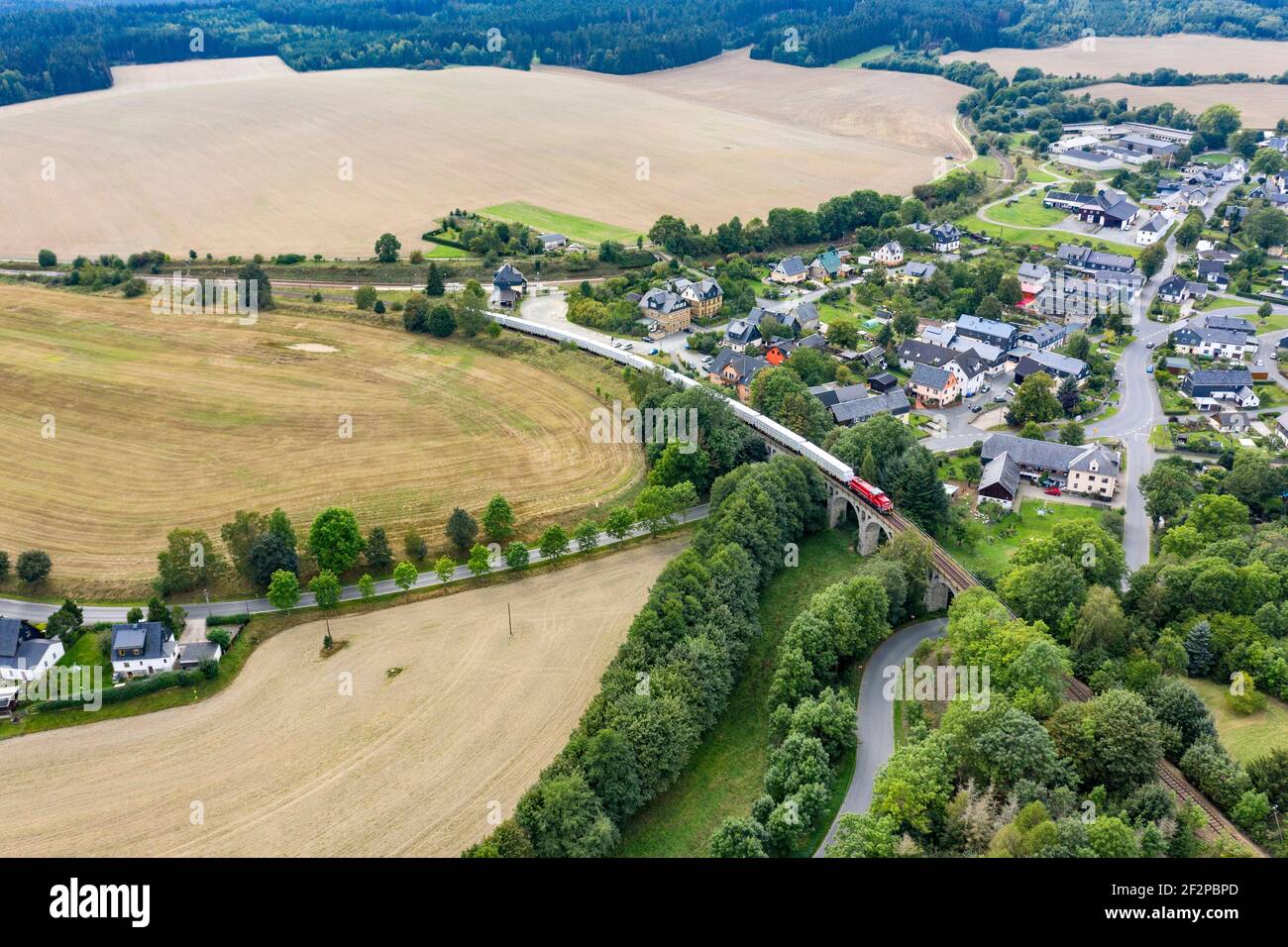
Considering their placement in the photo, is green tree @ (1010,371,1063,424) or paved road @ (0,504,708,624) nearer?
paved road @ (0,504,708,624)

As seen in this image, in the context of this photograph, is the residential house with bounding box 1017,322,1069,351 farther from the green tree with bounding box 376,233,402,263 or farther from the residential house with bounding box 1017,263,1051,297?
the green tree with bounding box 376,233,402,263

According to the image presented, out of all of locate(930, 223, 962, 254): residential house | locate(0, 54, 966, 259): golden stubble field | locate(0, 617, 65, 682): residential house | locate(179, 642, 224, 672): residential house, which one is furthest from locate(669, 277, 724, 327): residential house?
locate(0, 617, 65, 682): residential house

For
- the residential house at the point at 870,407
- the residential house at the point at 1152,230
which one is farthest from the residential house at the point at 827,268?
the residential house at the point at 1152,230

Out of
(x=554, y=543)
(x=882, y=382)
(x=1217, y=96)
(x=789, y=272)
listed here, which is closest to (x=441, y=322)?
(x=554, y=543)

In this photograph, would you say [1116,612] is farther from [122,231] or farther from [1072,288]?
[122,231]

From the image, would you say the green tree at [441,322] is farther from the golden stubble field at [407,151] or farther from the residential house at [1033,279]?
the residential house at [1033,279]

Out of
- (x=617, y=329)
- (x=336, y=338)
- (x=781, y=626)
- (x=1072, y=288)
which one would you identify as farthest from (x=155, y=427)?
(x=1072, y=288)
